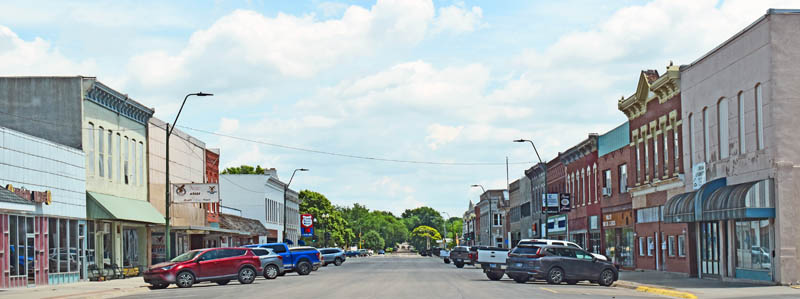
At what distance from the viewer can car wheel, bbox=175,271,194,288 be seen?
113ft

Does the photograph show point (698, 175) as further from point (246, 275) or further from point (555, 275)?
point (246, 275)

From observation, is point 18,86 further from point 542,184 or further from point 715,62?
point 542,184

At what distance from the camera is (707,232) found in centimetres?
3812

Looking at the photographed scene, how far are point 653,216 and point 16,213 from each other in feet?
94.4

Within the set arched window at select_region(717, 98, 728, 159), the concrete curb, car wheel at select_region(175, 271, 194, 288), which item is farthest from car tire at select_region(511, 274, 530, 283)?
car wheel at select_region(175, 271, 194, 288)

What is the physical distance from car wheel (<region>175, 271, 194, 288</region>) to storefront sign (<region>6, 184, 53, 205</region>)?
19.4 feet

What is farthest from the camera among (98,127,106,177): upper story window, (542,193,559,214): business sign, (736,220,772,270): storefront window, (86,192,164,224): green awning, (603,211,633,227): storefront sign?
(542,193,559,214): business sign

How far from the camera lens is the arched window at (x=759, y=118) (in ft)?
102

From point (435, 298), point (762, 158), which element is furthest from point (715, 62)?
point (435, 298)

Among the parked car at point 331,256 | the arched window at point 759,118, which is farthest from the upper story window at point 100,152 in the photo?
the parked car at point 331,256

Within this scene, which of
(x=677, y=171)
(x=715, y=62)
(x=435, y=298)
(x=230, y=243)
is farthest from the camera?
(x=230, y=243)

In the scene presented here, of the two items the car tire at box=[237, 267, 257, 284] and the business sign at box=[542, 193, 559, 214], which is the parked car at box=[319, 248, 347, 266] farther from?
the car tire at box=[237, 267, 257, 284]

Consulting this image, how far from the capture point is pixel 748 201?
1225 inches

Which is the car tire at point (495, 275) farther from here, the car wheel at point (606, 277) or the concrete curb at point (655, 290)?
the car wheel at point (606, 277)
